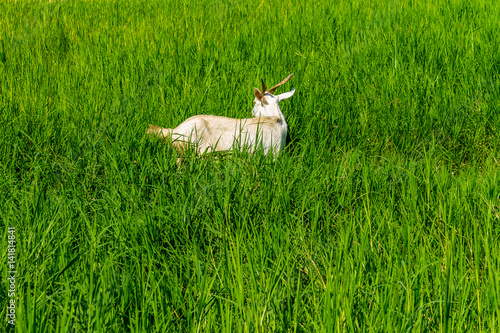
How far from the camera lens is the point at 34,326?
49.6 inches

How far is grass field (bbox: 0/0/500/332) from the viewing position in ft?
4.76

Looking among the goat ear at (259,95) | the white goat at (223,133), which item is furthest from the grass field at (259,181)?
the goat ear at (259,95)

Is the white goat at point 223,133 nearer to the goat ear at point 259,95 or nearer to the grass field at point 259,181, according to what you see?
the grass field at point 259,181

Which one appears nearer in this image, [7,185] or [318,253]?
[318,253]

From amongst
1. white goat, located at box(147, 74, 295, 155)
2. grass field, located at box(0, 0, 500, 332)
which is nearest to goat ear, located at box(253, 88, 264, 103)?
white goat, located at box(147, 74, 295, 155)

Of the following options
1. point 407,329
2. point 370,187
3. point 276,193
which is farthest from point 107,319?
point 370,187

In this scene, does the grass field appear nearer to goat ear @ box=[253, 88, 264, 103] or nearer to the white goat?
the white goat

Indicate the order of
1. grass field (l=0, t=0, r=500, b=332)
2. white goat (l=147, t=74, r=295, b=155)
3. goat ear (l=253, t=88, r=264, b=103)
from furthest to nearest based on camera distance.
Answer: goat ear (l=253, t=88, r=264, b=103) < white goat (l=147, t=74, r=295, b=155) < grass field (l=0, t=0, r=500, b=332)

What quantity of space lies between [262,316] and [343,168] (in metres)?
1.28

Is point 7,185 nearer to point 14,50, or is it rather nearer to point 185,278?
point 185,278

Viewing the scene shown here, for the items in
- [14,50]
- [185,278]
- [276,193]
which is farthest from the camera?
[14,50]

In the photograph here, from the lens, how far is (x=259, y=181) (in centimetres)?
230

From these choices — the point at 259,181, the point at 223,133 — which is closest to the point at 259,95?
the point at 223,133

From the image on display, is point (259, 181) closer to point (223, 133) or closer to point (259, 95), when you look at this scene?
point (223, 133)
